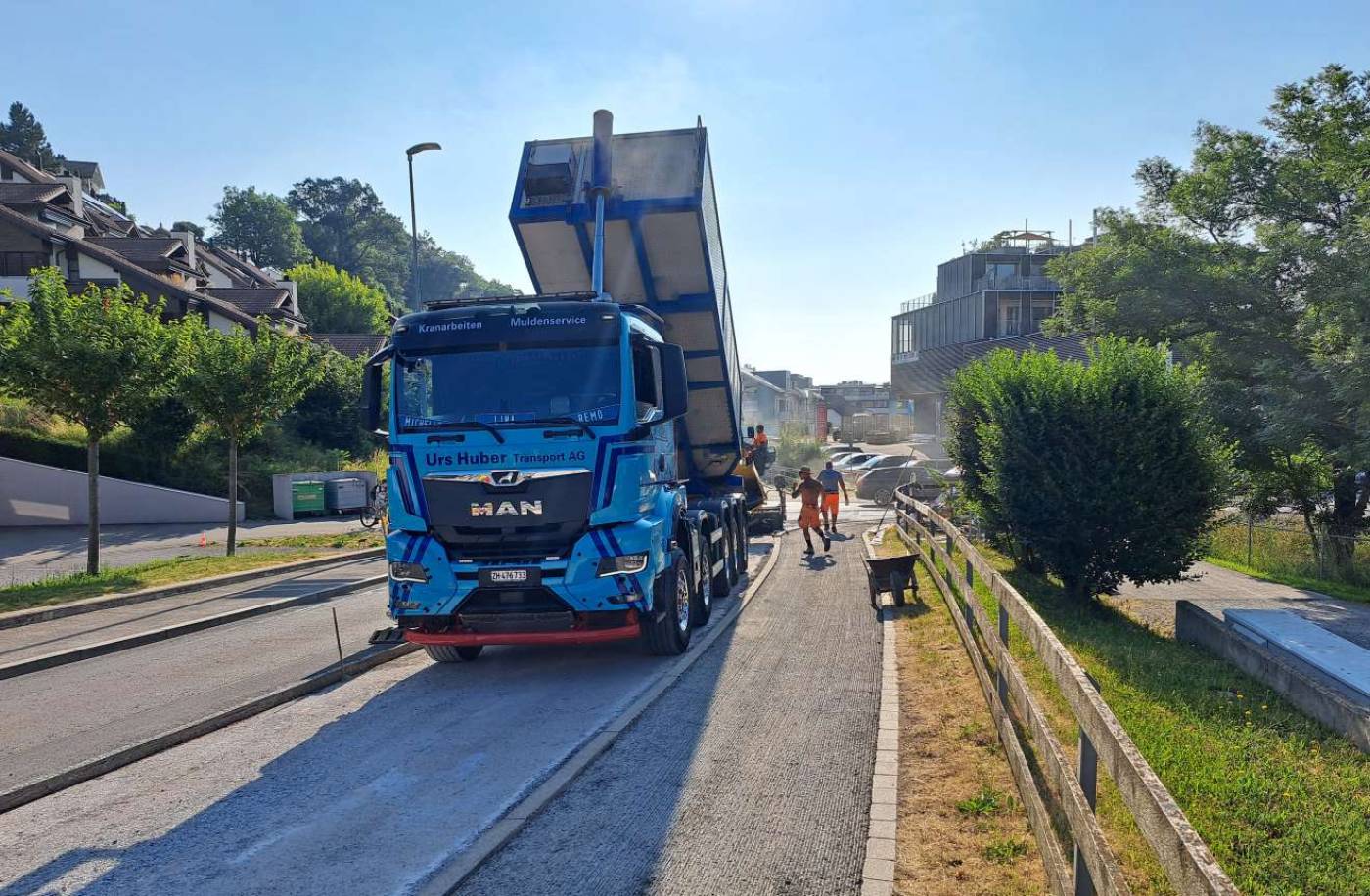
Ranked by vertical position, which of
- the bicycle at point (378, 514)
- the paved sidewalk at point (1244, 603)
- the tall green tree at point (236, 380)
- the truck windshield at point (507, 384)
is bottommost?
the paved sidewalk at point (1244, 603)

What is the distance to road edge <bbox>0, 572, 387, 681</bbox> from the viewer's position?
971cm

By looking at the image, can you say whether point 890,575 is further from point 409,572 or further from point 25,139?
point 25,139

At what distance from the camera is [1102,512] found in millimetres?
11250

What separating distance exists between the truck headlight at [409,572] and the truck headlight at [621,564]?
1.56 metres

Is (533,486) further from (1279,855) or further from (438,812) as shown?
(1279,855)

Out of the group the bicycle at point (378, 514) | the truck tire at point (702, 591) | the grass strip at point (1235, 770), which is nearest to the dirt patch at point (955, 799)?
the grass strip at point (1235, 770)

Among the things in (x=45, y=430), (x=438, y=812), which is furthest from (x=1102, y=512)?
(x=45, y=430)

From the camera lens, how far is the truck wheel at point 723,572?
1305cm

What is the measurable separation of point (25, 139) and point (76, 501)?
94.0 m

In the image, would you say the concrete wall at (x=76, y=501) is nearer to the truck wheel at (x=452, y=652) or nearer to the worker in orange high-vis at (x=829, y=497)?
the worker in orange high-vis at (x=829, y=497)

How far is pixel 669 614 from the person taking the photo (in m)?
9.38

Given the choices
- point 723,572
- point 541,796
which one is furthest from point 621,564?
point 723,572

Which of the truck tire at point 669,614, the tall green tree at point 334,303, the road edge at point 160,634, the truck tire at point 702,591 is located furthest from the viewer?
the tall green tree at point 334,303

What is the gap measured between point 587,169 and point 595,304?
2988 mm
